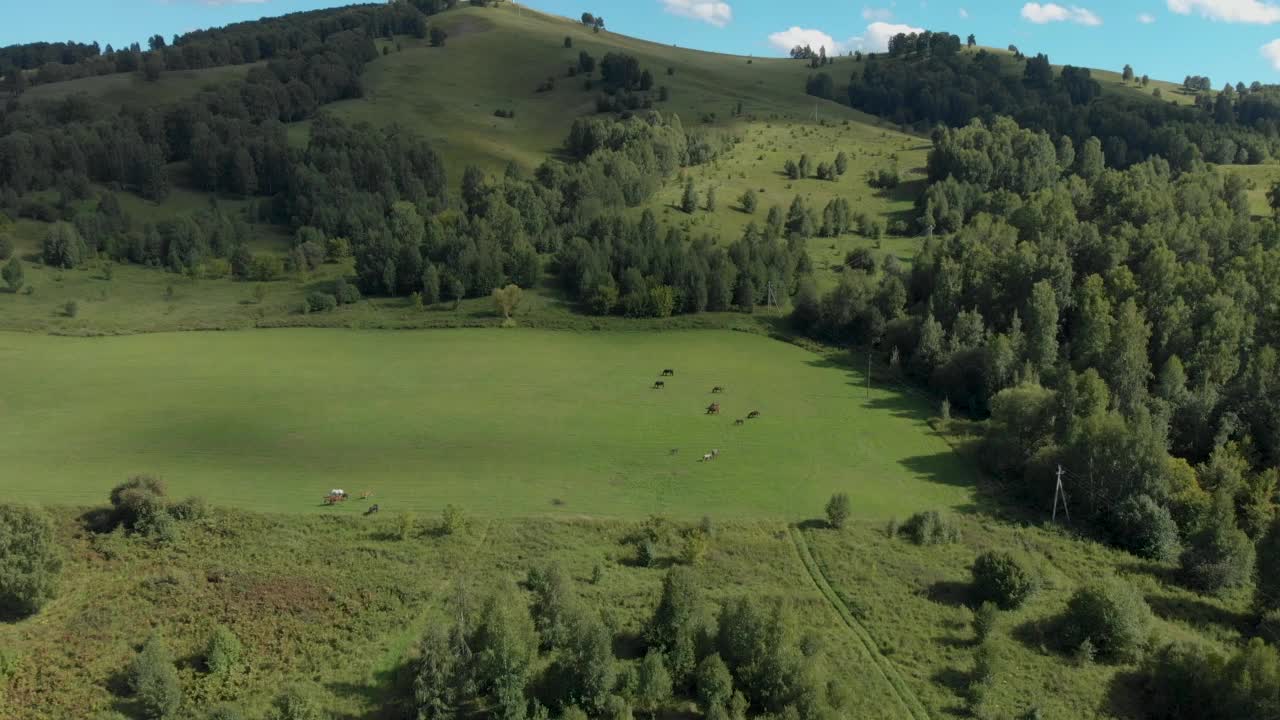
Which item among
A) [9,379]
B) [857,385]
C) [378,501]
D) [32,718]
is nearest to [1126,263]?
[857,385]

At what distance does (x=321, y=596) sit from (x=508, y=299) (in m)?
58.4

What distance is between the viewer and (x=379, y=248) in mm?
111375

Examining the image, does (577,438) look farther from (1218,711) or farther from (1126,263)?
(1126,263)

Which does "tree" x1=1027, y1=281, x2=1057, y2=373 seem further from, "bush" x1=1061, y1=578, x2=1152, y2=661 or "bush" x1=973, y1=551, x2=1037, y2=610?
"bush" x1=1061, y1=578, x2=1152, y2=661

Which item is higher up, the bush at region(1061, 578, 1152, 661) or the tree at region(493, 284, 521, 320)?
the tree at region(493, 284, 521, 320)

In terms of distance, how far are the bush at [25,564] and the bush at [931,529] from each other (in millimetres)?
50739

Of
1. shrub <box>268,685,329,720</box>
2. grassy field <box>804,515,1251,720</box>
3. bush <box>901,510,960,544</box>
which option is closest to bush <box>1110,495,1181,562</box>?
grassy field <box>804,515,1251,720</box>

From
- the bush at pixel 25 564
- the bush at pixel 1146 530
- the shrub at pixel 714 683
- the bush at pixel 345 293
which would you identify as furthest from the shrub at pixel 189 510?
the bush at pixel 1146 530

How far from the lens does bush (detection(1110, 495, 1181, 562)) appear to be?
52.3 m

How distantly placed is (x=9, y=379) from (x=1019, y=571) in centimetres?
8724

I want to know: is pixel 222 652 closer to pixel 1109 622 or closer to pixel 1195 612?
pixel 1109 622

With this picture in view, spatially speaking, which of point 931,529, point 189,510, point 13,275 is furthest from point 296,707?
point 13,275

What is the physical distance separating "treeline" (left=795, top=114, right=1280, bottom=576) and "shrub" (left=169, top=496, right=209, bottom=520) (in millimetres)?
57089

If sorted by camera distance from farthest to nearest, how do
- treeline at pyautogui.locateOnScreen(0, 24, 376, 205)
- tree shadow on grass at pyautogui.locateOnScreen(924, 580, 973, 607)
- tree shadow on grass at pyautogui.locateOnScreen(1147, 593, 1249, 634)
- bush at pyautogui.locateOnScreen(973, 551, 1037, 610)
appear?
treeline at pyautogui.locateOnScreen(0, 24, 376, 205)
tree shadow on grass at pyautogui.locateOnScreen(1147, 593, 1249, 634)
tree shadow on grass at pyautogui.locateOnScreen(924, 580, 973, 607)
bush at pyautogui.locateOnScreen(973, 551, 1037, 610)
